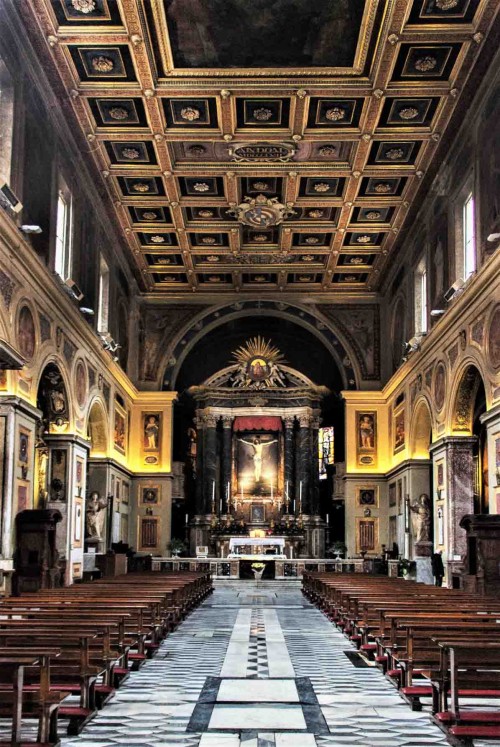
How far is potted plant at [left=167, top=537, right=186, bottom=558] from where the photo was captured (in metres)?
33.6

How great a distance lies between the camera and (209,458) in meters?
38.0

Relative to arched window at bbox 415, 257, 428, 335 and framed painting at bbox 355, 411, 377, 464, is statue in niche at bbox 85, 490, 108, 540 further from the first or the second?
framed painting at bbox 355, 411, 377, 464

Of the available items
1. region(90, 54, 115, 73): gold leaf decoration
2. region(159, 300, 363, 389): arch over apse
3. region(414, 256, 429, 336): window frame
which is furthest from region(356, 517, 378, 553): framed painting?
region(90, 54, 115, 73): gold leaf decoration

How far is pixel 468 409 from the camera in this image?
2300cm

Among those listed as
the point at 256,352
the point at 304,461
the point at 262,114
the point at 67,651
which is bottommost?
the point at 67,651

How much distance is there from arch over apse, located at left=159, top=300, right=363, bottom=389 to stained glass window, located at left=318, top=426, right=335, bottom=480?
384cm

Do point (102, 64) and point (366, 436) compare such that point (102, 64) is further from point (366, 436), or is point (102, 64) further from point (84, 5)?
point (366, 436)

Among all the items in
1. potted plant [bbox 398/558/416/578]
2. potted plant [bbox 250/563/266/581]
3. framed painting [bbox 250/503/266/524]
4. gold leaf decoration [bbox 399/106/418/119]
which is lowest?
potted plant [bbox 250/563/266/581]

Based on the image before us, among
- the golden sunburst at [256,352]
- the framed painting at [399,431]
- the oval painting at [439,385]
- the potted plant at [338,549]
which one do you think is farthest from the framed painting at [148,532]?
the oval painting at [439,385]

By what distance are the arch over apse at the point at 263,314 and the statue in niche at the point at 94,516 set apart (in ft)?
26.9

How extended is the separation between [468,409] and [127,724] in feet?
53.8

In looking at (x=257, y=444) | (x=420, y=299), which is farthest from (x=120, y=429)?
(x=420, y=299)

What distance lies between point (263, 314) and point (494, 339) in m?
17.7

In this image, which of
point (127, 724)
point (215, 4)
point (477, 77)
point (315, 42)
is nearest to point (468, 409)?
point (477, 77)
